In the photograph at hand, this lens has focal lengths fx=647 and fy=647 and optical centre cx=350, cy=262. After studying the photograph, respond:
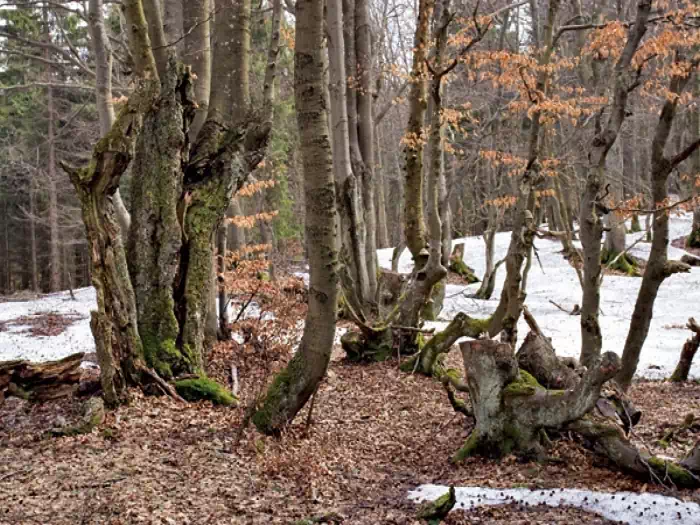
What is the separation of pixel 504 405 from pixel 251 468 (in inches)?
78.6

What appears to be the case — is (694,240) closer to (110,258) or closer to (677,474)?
(677,474)

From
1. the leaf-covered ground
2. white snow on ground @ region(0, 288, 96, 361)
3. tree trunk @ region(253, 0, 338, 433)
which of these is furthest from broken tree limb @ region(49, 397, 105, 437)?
white snow on ground @ region(0, 288, 96, 361)

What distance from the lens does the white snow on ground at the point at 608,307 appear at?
430 inches

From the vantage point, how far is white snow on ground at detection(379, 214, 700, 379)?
10.9m

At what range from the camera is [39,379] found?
19.4ft

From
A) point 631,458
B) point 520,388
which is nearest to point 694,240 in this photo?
point 520,388

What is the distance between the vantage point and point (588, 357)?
21.8 ft

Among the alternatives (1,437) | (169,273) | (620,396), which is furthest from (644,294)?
(1,437)

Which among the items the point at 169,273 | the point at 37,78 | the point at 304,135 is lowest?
the point at 169,273

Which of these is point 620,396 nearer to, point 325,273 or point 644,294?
point 644,294

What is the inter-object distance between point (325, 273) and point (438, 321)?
880 cm

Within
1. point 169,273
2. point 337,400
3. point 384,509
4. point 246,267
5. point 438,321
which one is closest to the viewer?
point 384,509

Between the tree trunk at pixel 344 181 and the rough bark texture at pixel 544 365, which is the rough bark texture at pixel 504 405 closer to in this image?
the rough bark texture at pixel 544 365

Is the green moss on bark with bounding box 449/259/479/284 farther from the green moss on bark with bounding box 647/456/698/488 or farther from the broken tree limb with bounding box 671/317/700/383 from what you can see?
the green moss on bark with bounding box 647/456/698/488
